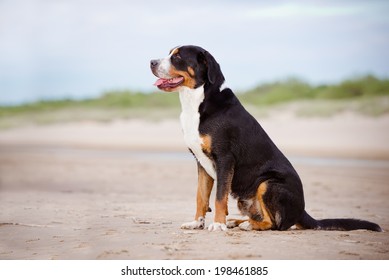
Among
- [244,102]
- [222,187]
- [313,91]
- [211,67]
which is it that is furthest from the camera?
[244,102]

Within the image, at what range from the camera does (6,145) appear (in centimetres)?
1777

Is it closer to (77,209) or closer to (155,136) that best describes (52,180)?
(77,209)

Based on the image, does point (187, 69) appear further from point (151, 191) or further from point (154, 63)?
point (151, 191)

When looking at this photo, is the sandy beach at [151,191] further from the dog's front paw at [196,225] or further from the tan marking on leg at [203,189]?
the tan marking on leg at [203,189]

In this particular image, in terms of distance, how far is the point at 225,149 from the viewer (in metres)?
5.39

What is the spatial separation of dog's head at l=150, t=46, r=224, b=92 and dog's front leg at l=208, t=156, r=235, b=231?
632 millimetres

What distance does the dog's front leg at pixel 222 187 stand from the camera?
532 cm

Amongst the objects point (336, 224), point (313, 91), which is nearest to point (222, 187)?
point (336, 224)

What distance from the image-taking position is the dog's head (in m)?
5.41

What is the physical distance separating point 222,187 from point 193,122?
0.57 metres

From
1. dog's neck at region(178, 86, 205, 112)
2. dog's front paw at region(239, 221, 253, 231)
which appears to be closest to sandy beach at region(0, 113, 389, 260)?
dog's front paw at region(239, 221, 253, 231)

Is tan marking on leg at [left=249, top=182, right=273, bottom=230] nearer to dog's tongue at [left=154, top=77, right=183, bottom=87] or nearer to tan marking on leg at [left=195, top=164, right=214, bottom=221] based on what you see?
tan marking on leg at [left=195, top=164, right=214, bottom=221]
